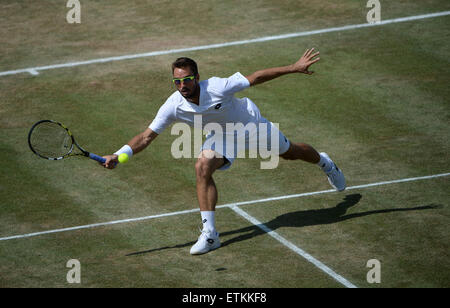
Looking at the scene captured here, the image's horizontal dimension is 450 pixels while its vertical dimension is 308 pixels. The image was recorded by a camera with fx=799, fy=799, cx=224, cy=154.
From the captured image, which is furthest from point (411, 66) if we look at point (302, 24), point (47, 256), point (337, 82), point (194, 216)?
point (47, 256)

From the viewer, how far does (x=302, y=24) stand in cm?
1830

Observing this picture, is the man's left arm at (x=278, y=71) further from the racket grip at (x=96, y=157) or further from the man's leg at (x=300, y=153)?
the racket grip at (x=96, y=157)

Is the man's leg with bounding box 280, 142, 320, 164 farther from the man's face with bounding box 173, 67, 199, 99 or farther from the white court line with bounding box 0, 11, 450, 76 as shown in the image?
the white court line with bounding box 0, 11, 450, 76

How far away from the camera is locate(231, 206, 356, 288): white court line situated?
8.97 metres

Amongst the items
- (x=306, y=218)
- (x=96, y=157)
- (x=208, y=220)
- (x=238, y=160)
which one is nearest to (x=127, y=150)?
(x=96, y=157)

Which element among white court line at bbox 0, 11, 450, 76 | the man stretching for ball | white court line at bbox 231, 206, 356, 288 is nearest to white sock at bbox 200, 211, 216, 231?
the man stretching for ball

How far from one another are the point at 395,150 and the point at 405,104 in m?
1.89

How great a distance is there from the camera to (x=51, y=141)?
10047 millimetres

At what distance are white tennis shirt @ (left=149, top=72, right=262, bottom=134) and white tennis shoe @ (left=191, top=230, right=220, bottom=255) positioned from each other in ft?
4.76

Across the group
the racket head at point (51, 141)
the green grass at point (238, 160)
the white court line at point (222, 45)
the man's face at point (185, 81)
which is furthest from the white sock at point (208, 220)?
the white court line at point (222, 45)

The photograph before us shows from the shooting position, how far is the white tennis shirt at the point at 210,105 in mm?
10047

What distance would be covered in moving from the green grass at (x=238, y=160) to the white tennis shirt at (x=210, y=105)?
1.45m
